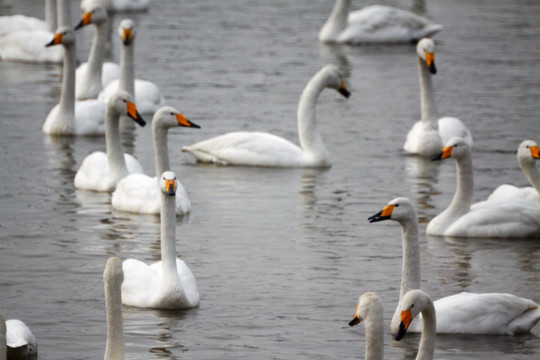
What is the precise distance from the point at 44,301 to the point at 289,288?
2143 millimetres

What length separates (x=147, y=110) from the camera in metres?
21.1

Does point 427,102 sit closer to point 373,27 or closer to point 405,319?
point 405,319

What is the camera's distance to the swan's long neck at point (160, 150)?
1480cm

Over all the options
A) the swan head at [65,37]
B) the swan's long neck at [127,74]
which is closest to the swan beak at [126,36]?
the swan's long neck at [127,74]

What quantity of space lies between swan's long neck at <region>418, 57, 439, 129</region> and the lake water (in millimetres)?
597

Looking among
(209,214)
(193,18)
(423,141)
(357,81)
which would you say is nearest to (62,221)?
(209,214)

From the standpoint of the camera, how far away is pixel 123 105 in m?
15.9

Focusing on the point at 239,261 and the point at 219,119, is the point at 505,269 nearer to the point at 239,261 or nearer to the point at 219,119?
the point at 239,261

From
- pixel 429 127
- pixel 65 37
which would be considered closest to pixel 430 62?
pixel 429 127

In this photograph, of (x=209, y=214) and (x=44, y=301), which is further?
(x=209, y=214)

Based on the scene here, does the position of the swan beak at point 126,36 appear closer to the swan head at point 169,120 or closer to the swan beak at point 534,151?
the swan head at point 169,120

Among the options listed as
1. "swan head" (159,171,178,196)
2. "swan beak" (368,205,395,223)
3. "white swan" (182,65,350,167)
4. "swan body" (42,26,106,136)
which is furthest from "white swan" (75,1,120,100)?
"swan beak" (368,205,395,223)

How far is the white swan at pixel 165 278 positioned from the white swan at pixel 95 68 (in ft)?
34.0

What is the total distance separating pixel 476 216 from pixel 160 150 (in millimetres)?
3481
